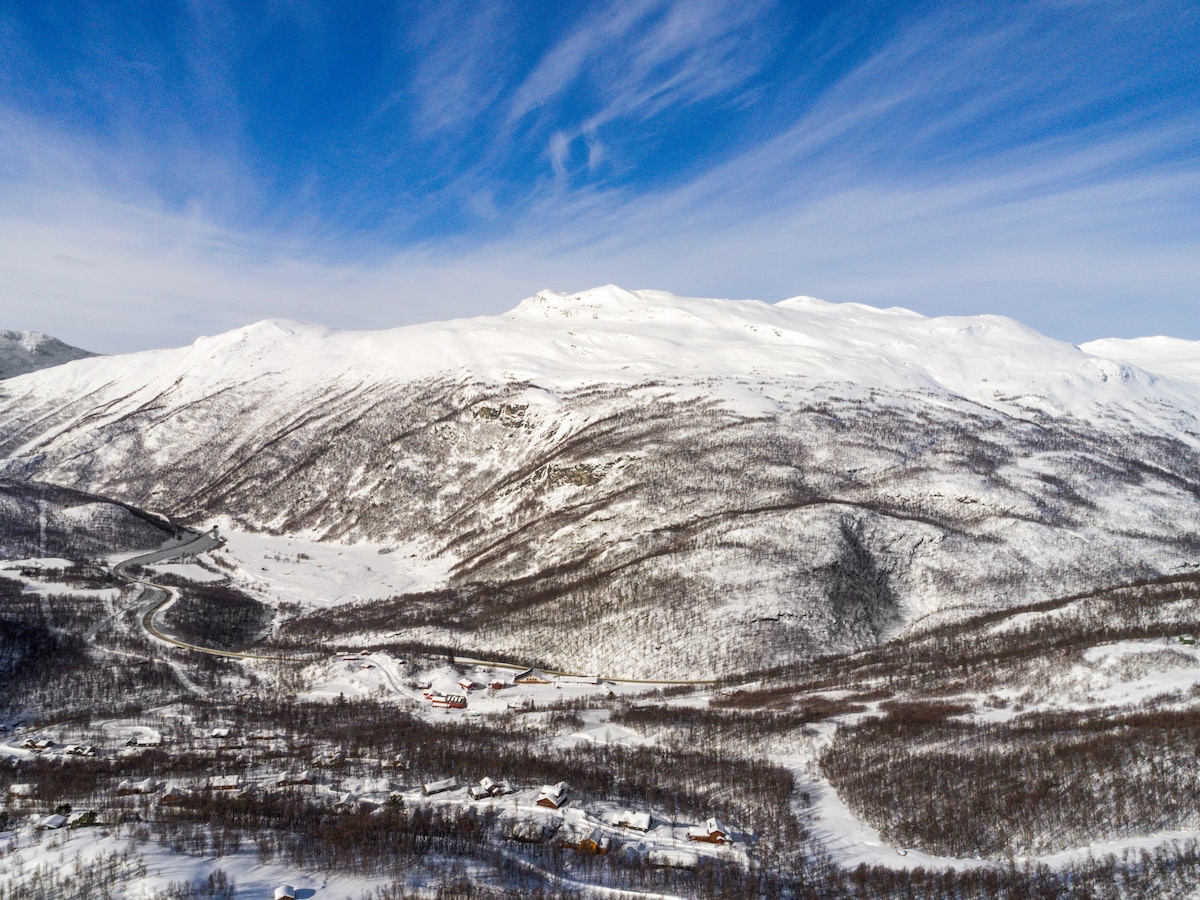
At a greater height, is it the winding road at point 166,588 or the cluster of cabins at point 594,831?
the winding road at point 166,588

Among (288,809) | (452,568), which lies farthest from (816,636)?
(452,568)

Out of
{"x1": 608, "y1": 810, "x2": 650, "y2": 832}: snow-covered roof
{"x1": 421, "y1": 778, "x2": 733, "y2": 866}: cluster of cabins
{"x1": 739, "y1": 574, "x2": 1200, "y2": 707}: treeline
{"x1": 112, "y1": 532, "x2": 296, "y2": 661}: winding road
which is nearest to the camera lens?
{"x1": 421, "y1": 778, "x2": 733, "y2": 866}: cluster of cabins

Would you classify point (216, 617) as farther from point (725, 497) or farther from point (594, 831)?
point (594, 831)

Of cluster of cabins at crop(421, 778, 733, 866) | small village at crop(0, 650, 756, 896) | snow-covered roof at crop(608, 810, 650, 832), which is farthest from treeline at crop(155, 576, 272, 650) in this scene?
snow-covered roof at crop(608, 810, 650, 832)

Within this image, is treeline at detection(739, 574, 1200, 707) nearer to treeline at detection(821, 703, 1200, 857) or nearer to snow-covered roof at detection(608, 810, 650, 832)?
treeline at detection(821, 703, 1200, 857)

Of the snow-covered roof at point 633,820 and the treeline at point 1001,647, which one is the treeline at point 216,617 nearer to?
the treeline at point 1001,647

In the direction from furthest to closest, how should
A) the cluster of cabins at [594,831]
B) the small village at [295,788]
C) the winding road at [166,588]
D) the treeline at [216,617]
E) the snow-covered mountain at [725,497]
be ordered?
the treeline at [216,617]
the winding road at [166,588]
the snow-covered mountain at [725,497]
the small village at [295,788]
the cluster of cabins at [594,831]

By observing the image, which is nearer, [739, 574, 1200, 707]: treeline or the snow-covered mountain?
[739, 574, 1200, 707]: treeline

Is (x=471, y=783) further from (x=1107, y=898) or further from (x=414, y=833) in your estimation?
(x=1107, y=898)

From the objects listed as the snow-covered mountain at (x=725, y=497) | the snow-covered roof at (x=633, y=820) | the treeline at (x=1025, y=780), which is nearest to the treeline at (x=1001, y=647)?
the snow-covered mountain at (x=725, y=497)

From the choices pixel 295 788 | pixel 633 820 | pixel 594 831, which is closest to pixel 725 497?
pixel 633 820
